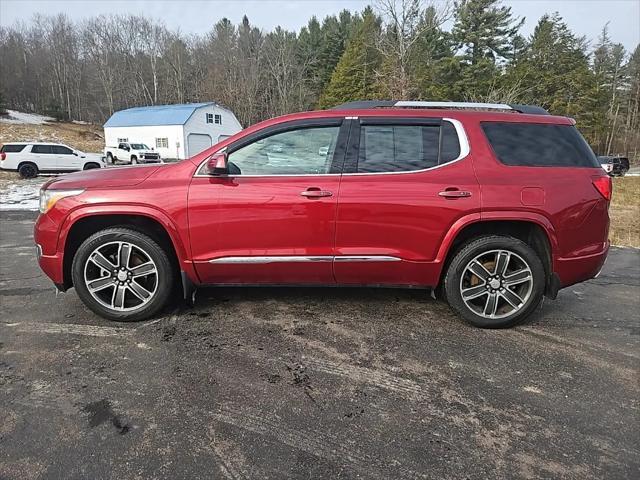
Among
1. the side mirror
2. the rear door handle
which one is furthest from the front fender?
the rear door handle

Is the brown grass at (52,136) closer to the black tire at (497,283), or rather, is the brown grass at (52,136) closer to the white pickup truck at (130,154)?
the white pickup truck at (130,154)

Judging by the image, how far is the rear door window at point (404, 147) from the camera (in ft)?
11.1

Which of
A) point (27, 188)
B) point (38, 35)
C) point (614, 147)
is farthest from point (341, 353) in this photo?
point (38, 35)

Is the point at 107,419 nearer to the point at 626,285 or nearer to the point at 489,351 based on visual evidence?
the point at 489,351

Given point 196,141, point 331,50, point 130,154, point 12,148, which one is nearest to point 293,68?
point 331,50

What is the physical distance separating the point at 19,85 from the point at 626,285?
81.8m

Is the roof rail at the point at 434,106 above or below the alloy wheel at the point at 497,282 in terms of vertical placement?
above

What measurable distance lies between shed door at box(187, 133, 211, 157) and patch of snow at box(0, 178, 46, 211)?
24404mm

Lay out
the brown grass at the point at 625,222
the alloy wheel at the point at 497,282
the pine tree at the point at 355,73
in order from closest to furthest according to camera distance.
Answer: the alloy wheel at the point at 497,282 → the brown grass at the point at 625,222 → the pine tree at the point at 355,73

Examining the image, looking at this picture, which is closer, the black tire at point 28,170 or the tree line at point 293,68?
the black tire at point 28,170

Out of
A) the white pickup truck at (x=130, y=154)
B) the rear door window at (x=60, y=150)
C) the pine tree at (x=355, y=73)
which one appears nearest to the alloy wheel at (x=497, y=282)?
the rear door window at (x=60, y=150)

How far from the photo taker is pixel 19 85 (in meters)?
65.3

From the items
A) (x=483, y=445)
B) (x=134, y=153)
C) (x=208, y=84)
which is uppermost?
(x=208, y=84)

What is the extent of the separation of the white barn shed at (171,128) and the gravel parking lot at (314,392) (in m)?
38.1
